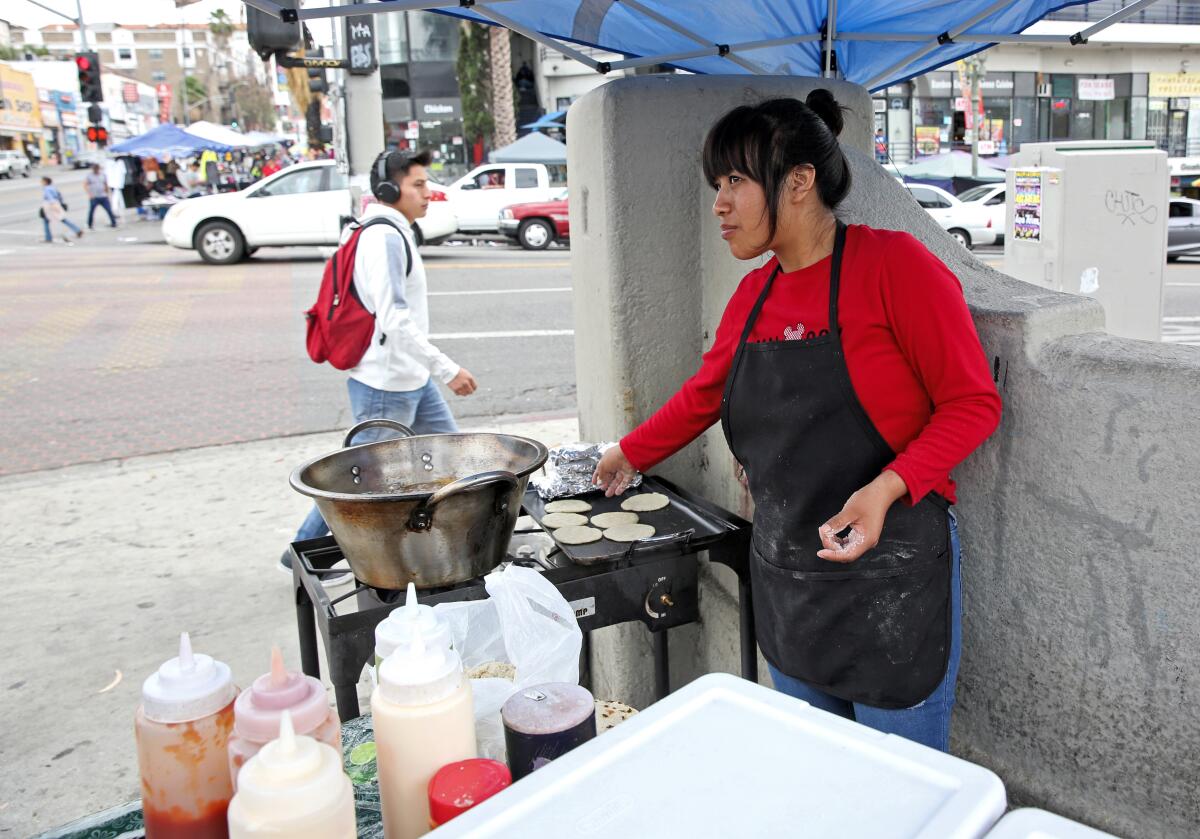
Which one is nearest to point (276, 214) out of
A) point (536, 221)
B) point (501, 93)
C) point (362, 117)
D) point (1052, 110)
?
point (362, 117)

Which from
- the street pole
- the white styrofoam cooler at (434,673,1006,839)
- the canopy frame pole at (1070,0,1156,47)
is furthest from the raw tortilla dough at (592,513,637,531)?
the street pole

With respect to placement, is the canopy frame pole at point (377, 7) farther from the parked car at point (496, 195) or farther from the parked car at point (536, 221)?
the parked car at point (496, 195)

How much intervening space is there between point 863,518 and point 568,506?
45.4 inches

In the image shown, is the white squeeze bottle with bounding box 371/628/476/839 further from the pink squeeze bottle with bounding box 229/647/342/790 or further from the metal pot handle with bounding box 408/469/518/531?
the metal pot handle with bounding box 408/469/518/531

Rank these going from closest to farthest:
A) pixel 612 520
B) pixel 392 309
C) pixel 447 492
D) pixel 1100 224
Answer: pixel 447 492, pixel 612 520, pixel 392 309, pixel 1100 224

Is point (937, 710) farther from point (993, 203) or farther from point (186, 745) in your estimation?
point (993, 203)

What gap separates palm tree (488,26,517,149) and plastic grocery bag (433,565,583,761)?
35.3 metres

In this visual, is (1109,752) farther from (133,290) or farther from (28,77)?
(28,77)

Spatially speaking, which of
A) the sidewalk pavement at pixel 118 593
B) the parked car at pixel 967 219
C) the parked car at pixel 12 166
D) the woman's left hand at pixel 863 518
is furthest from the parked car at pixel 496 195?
the parked car at pixel 12 166

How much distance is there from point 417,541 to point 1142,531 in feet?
4.94

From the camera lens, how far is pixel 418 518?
89.0 inches

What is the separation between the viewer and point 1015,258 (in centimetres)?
754

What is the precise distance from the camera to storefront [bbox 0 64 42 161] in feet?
253

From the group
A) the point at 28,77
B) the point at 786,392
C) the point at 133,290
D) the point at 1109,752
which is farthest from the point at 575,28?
the point at 28,77
